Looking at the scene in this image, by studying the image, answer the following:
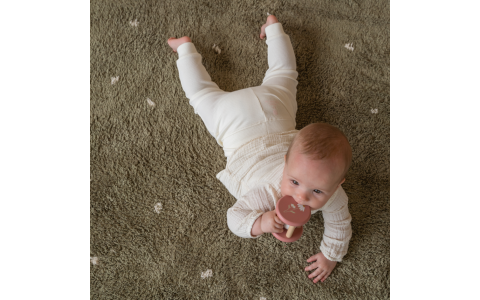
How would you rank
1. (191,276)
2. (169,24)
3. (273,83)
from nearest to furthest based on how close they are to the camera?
(191,276) < (273,83) < (169,24)

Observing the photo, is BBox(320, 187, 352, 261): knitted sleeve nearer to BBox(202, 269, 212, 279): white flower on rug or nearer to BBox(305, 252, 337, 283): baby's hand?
BBox(305, 252, 337, 283): baby's hand

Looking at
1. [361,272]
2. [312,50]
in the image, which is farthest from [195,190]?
[312,50]

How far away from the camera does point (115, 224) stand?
1.01 metres

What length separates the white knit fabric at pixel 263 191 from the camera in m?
0.86

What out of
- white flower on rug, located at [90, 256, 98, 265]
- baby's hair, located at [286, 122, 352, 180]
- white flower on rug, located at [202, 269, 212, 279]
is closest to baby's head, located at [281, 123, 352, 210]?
baby's hair, located at [286, 122, 352, 180]

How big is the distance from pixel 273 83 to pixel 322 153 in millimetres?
459

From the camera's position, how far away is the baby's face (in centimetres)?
68

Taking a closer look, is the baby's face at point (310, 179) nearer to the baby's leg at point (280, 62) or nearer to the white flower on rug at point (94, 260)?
the baby's leg at point (280, 62)

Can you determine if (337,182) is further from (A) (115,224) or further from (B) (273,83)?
(A) (115,224)

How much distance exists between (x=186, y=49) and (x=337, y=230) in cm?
77

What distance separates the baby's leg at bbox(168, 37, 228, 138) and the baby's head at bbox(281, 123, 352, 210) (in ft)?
1.24

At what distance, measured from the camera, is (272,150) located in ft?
3.08

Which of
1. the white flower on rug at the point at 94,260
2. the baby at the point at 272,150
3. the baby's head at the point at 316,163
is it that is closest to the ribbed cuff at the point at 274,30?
the baby at the point at 272,150

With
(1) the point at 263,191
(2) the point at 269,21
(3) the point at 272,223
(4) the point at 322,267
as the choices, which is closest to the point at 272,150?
(1) the point at 263,191
